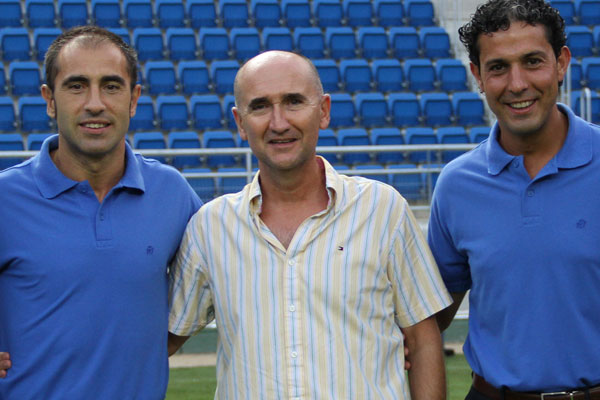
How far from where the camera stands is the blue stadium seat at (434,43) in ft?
43.5

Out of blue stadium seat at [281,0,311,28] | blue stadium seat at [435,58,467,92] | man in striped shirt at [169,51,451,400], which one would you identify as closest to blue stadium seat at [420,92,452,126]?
blue stadium seat at [435,58,467,92]

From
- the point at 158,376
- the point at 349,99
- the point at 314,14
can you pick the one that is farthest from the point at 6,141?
the point at 158,376

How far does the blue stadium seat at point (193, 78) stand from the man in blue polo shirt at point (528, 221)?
9.60 metres

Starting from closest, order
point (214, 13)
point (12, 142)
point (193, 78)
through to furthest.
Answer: point (12, 142) → point (193, 78) → point (214, 13)

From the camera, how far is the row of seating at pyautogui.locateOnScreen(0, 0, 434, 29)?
12727mm

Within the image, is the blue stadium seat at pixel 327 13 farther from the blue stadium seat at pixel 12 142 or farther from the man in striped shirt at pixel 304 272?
the man in striped shirt at pixel 304 272

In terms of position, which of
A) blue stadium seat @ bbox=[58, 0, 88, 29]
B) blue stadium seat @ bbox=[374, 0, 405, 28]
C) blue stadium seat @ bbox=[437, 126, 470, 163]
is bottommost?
blue stadium seat @ bbox=[437, 126, 470, 163]

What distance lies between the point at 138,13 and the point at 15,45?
1.93 m

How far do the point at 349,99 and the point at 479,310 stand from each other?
924 cm

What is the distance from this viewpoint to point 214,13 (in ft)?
43.6

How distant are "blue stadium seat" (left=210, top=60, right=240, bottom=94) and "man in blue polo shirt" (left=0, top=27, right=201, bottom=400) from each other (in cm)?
942

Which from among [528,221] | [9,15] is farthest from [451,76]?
[528,221]

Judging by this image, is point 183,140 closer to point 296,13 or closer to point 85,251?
point 296,13

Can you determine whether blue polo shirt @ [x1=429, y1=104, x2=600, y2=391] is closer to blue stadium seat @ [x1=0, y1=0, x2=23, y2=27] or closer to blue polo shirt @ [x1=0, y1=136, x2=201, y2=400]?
blue polo shirt @ [x1=0, y1=136, x2=201, y2=400]
